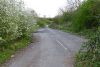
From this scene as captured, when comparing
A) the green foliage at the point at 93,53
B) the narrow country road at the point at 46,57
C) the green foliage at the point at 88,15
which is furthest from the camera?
the green foliage at the point at 88,15

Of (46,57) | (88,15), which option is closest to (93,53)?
(46,57)

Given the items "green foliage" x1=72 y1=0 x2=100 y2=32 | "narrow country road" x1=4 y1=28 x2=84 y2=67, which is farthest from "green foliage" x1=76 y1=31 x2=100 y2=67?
"green foliage" x1=72 y1=0 x2=100 y2=32

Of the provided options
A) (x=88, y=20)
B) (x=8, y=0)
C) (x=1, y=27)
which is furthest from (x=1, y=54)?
(x=88, y=20)

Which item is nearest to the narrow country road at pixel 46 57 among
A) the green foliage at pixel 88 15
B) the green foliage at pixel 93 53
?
the green foliage at pixel 93 53

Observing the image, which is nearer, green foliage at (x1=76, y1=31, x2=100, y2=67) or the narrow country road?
green foliage at (x1=76, y1=31, x2=100, y2=67)

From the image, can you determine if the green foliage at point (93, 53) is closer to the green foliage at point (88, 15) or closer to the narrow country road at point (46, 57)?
the narrow country road at point (46, 57)

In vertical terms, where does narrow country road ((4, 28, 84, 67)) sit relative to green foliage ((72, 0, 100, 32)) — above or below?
below

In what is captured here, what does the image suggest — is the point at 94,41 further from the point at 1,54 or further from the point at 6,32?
the point at 6,32

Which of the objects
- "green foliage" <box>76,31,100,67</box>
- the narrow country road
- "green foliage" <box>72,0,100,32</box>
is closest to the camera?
"green foliage" <box>76,31,100,67</box>

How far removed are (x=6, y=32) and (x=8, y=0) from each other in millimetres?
2730

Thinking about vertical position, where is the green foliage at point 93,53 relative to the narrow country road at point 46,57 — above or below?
above

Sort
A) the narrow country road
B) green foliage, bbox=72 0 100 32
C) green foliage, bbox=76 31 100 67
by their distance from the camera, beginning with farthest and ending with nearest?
green foliage, bbox=72 0 100 32 → the narrow country road → green foliage, bbox=76 31 100 67

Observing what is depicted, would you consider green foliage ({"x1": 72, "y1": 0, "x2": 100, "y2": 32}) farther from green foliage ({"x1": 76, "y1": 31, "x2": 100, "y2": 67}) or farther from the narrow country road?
green foliage ({"x1": 76, "y1": 31, "x2": 100, "y2": 67})

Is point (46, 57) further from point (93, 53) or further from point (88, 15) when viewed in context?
point (88, 15)
